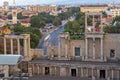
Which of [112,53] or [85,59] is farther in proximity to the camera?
[85,59]

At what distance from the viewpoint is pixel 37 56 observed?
28.3 meters

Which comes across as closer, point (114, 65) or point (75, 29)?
point (114, 65)

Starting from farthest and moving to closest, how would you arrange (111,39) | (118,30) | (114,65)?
(118,30) → (111,39) → (114,65)

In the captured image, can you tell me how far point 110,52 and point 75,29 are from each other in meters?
22.1

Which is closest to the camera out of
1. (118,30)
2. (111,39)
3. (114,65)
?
(114,65)

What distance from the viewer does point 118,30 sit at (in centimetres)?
4781

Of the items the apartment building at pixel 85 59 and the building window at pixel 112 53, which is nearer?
the apartment building at pixel 85 59

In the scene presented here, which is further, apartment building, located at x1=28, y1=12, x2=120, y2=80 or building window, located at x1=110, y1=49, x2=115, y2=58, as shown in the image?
building window, located at x1=110, y1=49, x2=115, y2=58

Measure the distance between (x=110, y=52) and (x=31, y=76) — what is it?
678cm

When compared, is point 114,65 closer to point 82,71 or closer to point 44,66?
point 82,71

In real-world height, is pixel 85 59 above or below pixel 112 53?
below

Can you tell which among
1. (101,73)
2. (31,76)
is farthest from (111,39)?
(31,76)

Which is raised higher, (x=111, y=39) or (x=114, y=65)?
(x=111, y=39)

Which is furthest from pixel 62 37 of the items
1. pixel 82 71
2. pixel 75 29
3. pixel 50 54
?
pixel 75 29
